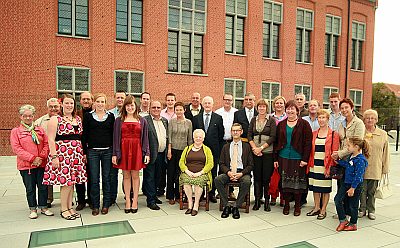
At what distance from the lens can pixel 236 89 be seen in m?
16.5

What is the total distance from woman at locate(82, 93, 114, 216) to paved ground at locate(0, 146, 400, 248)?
0.42 m

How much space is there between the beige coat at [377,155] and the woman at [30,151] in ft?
16.3

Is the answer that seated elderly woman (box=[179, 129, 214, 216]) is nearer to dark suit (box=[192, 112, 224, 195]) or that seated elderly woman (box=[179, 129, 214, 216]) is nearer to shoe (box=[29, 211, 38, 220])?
dark suit (box=[192, 112, 224, 195])

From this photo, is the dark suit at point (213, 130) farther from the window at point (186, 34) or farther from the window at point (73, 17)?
the window at point (186, 34)

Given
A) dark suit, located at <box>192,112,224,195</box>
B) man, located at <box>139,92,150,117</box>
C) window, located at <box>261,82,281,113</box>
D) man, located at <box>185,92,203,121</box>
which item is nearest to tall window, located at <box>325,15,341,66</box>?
window, located at <box>261,82,281,113</box>

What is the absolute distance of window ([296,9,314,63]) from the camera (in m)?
18.4

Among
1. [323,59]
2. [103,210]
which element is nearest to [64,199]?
[103,210]

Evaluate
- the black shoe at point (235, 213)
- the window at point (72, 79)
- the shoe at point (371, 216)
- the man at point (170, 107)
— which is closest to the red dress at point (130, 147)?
the man at point (170, 107)

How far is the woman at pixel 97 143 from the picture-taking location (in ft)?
16.4

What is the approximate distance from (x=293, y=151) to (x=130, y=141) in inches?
A: 103

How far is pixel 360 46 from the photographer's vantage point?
2134 cm

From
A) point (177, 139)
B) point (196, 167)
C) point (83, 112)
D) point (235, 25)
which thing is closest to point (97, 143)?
point (83, 112)

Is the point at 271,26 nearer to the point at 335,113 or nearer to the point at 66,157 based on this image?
the point at 335,113

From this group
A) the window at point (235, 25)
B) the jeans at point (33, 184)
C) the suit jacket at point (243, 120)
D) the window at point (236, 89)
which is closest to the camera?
the jeans at point (33, 184)
